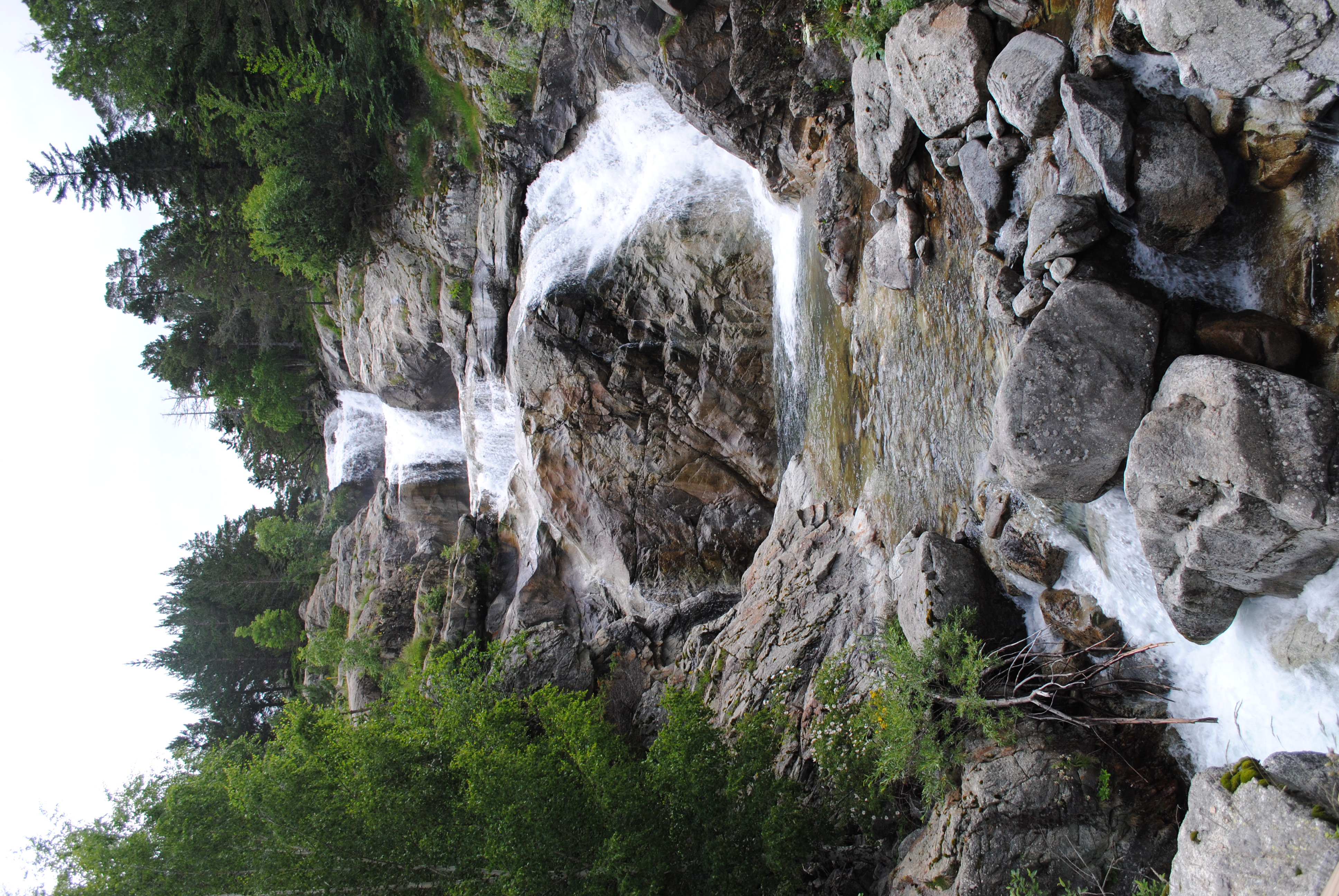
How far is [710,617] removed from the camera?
12711 mm

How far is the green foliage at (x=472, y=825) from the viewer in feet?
22.5

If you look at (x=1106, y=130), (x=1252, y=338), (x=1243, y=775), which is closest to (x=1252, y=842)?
(x=1243, y=775)

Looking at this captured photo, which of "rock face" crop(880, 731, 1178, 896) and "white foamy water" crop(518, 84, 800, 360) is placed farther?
"white foamy water" crop(518, 84, 800, 360)

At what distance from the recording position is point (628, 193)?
13914 mm

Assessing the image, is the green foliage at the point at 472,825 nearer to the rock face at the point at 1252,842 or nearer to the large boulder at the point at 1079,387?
the rock face at the point at 1252,842

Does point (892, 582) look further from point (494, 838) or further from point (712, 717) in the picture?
point (494, 838)

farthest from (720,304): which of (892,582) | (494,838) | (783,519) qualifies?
(494,838)

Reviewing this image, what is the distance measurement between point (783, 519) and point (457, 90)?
11.5m

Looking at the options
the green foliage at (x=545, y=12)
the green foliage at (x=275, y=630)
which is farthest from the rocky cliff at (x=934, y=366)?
the green foliage at (x=275, y=630)

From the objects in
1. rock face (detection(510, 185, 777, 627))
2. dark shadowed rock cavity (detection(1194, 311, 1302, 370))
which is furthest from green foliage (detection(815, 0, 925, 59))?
rock face (detection(510, 185, 777, 627))

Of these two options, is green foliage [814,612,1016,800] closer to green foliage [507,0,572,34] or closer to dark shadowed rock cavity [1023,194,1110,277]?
dark shadowed rock cavity [1023,194,1110,277]

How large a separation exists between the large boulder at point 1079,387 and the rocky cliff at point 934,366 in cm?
2

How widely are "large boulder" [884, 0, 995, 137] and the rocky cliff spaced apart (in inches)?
1.2

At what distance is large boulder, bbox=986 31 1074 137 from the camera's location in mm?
4910
